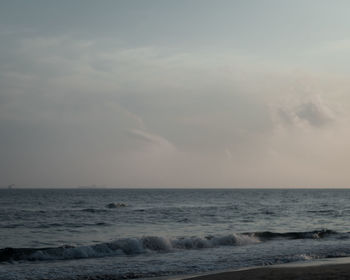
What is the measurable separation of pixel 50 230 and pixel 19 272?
1471cm

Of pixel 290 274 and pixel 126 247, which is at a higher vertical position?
pixel 290 274

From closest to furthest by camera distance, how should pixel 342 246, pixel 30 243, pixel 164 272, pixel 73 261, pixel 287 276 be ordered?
1. pixel 287 276
2. pixel 164 272
3. pixel 73 261
4. pixel 342 246
5. pixel 30 243

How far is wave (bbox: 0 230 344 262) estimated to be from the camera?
18422 millimetres

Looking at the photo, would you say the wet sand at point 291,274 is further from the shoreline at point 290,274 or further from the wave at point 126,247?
the wave at point 126,247

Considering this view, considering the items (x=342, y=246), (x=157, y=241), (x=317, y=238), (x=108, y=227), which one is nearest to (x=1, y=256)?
(x=157, y=241)

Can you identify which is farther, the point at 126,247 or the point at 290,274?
the point at 126,247

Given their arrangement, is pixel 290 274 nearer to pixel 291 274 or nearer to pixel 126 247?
pixel 291 274

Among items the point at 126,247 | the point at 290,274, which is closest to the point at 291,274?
the point at 290,274

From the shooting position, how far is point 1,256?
59.1 ft

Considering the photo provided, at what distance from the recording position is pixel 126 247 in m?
20.5

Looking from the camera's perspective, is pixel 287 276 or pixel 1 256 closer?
pixel 287 276

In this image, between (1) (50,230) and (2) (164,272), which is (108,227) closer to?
(1) (50,230)

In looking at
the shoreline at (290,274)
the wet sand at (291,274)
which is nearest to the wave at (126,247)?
the shoreline at (290,274)

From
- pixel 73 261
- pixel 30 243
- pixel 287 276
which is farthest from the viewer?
pixel 30 243
